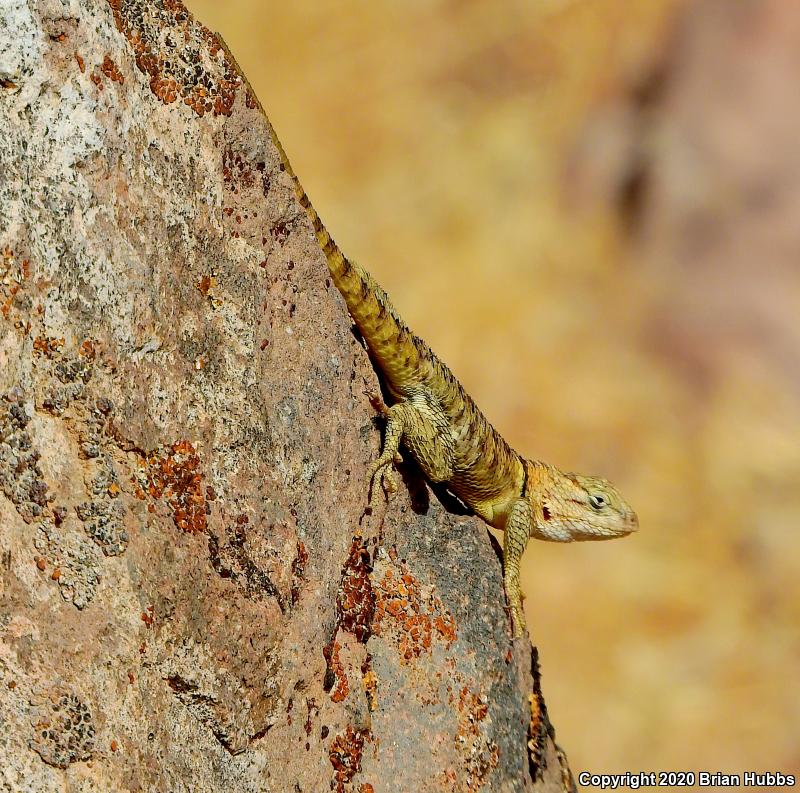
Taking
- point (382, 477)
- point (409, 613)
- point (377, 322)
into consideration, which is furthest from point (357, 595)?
point (377, 322)

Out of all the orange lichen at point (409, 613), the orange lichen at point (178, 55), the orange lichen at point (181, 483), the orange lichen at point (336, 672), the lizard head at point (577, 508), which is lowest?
the orange lichen at point (336, 672)

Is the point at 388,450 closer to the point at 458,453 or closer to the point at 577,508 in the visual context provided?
the point at 458,453

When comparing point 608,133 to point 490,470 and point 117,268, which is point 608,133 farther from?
point 117,268

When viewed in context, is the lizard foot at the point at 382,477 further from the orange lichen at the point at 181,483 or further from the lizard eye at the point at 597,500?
the lizard eye at the point at 597,500

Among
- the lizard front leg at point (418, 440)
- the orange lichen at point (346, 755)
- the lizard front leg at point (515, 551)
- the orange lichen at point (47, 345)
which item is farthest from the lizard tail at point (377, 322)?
the orange lichen at point (346, 755)

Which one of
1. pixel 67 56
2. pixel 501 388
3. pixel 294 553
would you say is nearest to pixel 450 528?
pixel 294 553

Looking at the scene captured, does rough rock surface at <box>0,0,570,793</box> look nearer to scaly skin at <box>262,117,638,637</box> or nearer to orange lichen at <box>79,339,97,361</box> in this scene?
orange lichen at <box>79,339,97,361</box>

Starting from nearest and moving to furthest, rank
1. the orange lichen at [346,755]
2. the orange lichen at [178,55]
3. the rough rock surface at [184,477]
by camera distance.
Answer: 1. the rough rock surface at [184,477]
2. the orange lichen at [178,55]
3. the orange lichen at [346,755]

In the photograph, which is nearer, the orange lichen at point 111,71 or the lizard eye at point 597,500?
the orange lichen at point 111,71
